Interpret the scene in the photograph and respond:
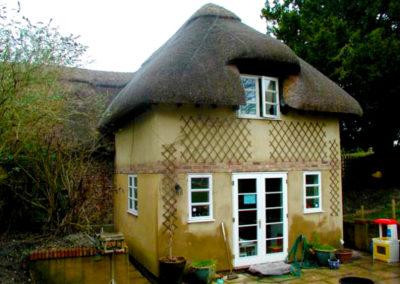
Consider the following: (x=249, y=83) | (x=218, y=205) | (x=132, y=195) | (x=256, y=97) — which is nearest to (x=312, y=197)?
(x=218, y=205)

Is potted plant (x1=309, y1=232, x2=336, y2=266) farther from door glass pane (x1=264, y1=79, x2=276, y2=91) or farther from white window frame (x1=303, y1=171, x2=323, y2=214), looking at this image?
door glass pane (x1=264, y1=79, x2=276, y2=91)

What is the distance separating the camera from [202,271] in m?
6.85

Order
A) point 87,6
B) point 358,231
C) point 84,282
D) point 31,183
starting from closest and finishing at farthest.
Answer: point 87,6 < point 84,282 < point 31,183 < point 358,231

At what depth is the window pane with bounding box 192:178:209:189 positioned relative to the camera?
24.9 feet

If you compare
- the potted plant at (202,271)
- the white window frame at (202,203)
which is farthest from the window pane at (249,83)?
the potted plant at (202,271)

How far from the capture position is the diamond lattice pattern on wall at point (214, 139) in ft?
24.8

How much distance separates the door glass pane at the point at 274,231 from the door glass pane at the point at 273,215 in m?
0.13

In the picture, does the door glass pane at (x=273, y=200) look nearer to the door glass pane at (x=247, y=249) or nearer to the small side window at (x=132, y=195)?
the door glass pane at (x=247, y=249)

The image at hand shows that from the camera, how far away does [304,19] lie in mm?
14633

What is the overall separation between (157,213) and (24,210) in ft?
13.3

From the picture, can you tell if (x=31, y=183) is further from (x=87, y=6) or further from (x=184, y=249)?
(x=87, y=6)

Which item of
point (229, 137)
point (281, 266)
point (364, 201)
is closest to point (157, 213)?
point (229, 137)

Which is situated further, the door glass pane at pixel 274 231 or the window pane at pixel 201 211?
the door glass pane at pixel 274 231

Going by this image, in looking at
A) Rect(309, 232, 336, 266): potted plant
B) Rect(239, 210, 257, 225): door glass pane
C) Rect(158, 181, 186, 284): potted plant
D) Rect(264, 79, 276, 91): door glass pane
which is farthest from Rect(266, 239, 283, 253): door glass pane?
Rect(264, 79, 276, 91): door glass pane
